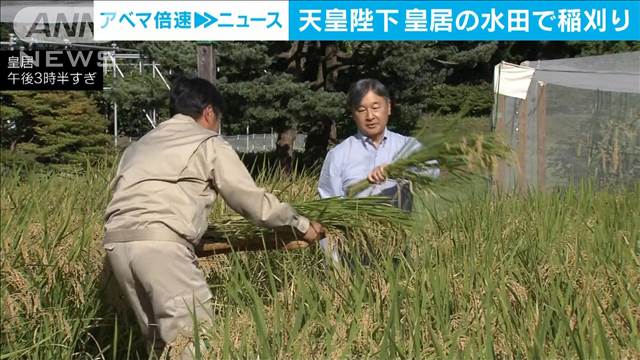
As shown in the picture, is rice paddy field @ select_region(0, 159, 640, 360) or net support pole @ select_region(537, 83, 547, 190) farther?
net support pole @ select_region(537, 83, 547, 190)

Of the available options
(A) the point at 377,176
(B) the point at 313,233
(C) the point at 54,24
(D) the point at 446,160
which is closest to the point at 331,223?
(B) the point at 313,233

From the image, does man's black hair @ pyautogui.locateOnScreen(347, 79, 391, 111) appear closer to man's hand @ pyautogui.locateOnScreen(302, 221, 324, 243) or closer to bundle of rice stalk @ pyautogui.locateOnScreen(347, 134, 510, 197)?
bundle of rice stalk @ pyautogui.locateOnScreen(347, 134, 510, 197)

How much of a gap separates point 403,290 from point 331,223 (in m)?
0.68

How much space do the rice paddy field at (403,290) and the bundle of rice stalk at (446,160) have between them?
102 mm

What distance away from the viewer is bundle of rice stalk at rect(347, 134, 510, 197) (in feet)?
9.53

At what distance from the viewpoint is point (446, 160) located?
3.00 m

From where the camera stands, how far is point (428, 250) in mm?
2742

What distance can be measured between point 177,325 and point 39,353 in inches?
19.2

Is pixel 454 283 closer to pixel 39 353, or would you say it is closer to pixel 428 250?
pixel 428 250

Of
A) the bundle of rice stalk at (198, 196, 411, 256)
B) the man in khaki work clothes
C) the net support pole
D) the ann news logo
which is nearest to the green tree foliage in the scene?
the ann news logo

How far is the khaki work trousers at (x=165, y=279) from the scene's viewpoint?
8.68 feet
